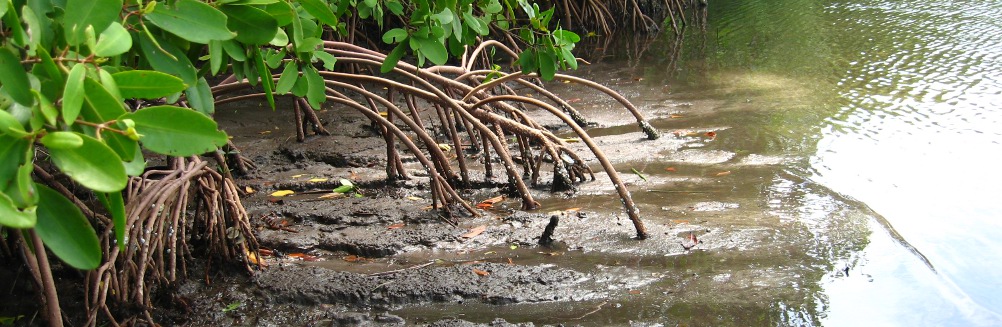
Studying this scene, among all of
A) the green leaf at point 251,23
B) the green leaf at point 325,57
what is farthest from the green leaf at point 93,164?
the green leaf at point 325,57

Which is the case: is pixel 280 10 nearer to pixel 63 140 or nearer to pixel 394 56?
pixel 63 140

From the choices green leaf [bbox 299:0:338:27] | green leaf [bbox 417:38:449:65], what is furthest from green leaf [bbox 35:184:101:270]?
green leaf [bbox 417:38:449:65]

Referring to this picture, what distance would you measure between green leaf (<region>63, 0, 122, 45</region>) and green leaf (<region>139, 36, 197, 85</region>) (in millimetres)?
194

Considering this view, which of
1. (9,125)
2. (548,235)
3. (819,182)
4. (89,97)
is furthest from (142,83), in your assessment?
(819,182)

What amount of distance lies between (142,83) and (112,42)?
0.08 meters

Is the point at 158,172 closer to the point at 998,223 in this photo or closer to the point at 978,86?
the point at 998,223

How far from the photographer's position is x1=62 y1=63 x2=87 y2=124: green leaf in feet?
3.13

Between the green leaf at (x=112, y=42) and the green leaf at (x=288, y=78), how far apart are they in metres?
0.97

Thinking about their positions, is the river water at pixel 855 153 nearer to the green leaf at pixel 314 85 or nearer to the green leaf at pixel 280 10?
the green leaf at pixel 314 85

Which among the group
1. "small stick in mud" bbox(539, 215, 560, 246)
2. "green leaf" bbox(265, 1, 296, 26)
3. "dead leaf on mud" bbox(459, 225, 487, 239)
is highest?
"green leaf" bbox(265, 1, 296, 26)

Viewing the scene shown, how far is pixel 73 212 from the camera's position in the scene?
1.10 meters

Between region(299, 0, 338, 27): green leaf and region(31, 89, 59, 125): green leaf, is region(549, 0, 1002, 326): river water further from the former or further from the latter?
region(31, 89, 59, 125): green leaf

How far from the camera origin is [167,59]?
4.51 feet

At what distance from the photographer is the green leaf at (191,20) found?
1230mm
